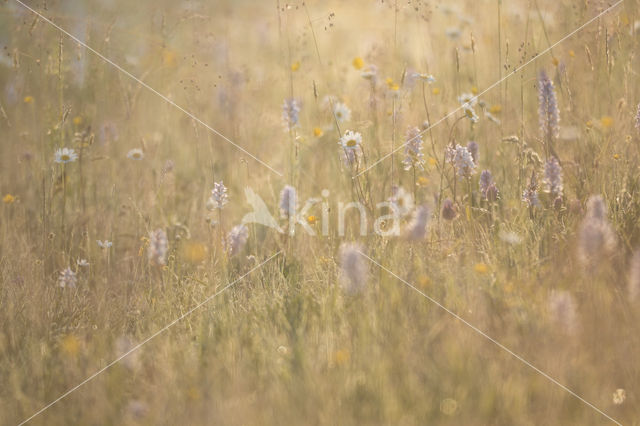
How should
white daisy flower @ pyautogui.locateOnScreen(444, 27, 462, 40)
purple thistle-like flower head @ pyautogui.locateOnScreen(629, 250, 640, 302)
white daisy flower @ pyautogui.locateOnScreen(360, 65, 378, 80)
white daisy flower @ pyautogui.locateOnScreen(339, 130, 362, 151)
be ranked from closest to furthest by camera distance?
purple thistle-like flower head @ pyautogui.locateOnScreen(629, 250, 640, 302)
white daisy flower @ pyautogui.locateOnScreen(339, 130, 362, 151)
white daisy flower @ pyautogui.locateOnScreen(360, 65, 378, 80)
white daisy flower @ pyautogui.locateOnScreen(444, 27, 462, 40)

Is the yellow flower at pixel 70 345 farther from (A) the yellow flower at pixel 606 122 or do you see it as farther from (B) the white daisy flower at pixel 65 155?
(A) the yellow flower at pixel 606 122

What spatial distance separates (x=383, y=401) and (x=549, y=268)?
836 millimetres

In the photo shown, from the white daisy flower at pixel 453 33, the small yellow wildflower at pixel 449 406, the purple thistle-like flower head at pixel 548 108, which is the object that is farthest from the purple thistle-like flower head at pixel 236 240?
the white daisy flower at pixel 453 33

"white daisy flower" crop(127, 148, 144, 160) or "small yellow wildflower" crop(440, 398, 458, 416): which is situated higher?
"white daisy flower" crop(127, 148, 144, 160)

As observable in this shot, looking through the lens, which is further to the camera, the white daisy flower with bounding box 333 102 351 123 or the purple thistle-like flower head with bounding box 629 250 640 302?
the white daisy flower with bounding box 333 102 351 123

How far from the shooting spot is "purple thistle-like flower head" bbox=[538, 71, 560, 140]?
94.8 inches

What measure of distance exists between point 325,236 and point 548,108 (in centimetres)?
111

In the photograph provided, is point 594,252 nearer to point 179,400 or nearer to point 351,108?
point 179,400

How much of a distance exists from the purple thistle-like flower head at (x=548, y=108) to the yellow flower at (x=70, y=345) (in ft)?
6.63

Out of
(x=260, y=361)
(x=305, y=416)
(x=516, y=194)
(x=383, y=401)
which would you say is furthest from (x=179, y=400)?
(x=516, y=194)

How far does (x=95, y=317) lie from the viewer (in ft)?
6.88

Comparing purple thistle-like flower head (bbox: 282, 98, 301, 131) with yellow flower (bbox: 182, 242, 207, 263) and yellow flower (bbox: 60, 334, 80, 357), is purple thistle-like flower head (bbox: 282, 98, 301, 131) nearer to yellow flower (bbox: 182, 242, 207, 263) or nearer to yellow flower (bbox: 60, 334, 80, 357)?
yellow flower (bbox: 182, 242, 207, 263)

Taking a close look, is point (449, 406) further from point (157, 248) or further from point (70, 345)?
point (157, 248)

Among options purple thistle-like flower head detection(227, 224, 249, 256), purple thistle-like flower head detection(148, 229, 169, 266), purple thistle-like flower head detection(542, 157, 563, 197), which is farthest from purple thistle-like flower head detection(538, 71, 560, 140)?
purple thistle-like flower head detection(148, 229, 169, 266)
